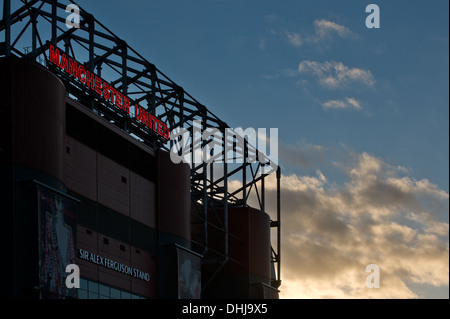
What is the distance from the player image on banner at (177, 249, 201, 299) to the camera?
9169 cm

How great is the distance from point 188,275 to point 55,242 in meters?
27.2

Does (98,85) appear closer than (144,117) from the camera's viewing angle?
Yes

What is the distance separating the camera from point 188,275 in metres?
93.9

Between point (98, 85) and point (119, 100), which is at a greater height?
point (98, 85)

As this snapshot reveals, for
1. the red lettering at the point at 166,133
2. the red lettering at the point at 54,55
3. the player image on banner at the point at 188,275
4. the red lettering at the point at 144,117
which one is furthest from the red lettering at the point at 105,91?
the player image on banner at the point at 188,275

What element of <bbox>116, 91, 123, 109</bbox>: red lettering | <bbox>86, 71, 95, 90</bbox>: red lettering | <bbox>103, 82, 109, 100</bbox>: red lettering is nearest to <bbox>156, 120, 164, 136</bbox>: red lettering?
<bbox>116, 91, 123, 109</bbox>: red lettering

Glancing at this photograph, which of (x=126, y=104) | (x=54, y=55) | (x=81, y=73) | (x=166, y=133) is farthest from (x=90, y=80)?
(x=166, y=133)

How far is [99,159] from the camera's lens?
82062 mm

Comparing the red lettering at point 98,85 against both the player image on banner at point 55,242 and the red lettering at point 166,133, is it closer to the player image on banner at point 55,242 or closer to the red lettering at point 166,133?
the red lettering at point 166,133

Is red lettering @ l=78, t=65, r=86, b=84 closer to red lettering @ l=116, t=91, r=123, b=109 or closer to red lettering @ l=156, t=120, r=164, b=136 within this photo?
red lettering @ l=116, t=91, r=123, b=109

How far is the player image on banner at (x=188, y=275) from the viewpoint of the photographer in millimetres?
91688

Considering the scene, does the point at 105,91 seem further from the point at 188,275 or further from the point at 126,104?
the point at 188,275
